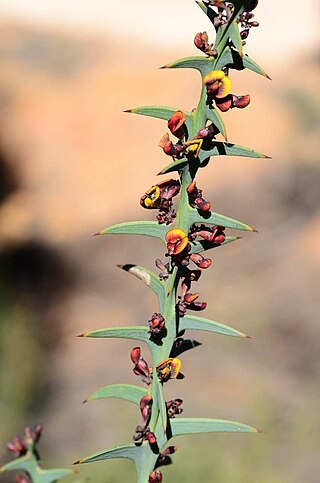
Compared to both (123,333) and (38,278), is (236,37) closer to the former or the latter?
(123,333)

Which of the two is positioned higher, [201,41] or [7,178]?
[201,41]

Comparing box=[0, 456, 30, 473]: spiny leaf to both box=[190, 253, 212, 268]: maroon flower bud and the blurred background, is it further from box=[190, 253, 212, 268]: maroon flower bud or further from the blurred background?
the blurred background

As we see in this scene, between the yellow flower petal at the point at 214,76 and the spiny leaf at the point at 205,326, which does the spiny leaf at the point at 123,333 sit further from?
the yellow flower petal at the point at 214,76

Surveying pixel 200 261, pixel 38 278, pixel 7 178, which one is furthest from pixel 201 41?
pixel 7 178

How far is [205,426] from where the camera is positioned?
0.38 metres

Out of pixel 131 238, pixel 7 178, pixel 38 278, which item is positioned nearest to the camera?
pixel 38 278

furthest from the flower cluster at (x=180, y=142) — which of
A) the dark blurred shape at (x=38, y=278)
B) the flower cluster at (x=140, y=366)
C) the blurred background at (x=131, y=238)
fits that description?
the dark blurred shape at (x=38, y=278)

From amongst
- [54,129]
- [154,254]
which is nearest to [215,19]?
[154,254]

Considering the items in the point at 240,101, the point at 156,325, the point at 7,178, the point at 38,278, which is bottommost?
the point at 38,278

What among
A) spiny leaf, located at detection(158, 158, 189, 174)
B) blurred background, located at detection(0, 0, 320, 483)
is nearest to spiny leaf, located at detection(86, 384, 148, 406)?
spiny leaf, located at detection(158, 158, 189, 174)

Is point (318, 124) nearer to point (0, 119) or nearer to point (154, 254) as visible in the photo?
point (154, 254)

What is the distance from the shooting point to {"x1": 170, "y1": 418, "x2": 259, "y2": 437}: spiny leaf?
364 mm

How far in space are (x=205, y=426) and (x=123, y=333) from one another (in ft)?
0.20

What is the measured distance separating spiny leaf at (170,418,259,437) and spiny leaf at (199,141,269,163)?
12 cm
